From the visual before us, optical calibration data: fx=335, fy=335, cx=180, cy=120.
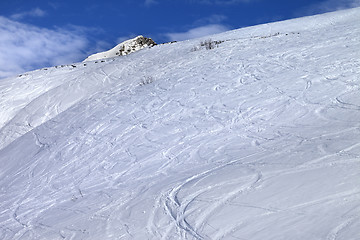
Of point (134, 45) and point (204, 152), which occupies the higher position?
point (134, 45)

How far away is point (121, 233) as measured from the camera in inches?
173

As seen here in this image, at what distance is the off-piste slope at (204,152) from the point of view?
4.00 m

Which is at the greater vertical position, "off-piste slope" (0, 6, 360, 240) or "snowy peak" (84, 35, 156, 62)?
"snowy peak" (84, 35, 156, 62)

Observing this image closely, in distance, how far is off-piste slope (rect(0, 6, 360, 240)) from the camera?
3998 millimetres

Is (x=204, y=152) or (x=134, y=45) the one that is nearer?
(x=204, y=152)

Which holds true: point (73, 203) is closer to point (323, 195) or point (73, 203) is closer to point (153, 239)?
point (153, 239)

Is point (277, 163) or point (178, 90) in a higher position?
point (178, 90)

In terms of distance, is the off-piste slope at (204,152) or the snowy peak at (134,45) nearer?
the off-piste slope at (204,152)

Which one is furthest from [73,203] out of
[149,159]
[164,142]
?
[164,142]

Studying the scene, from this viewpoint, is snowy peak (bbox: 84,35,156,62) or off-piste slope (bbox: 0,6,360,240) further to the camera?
snowy peak (bbox: 84,35,156,62)

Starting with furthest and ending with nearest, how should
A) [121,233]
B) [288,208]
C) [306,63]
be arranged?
[306,63]
[121,233]
[288,208]

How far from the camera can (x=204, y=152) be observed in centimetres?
648

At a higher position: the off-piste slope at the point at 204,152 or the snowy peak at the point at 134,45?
the snowy peak at the point at 134,45

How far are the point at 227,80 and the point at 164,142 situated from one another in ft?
13.1
